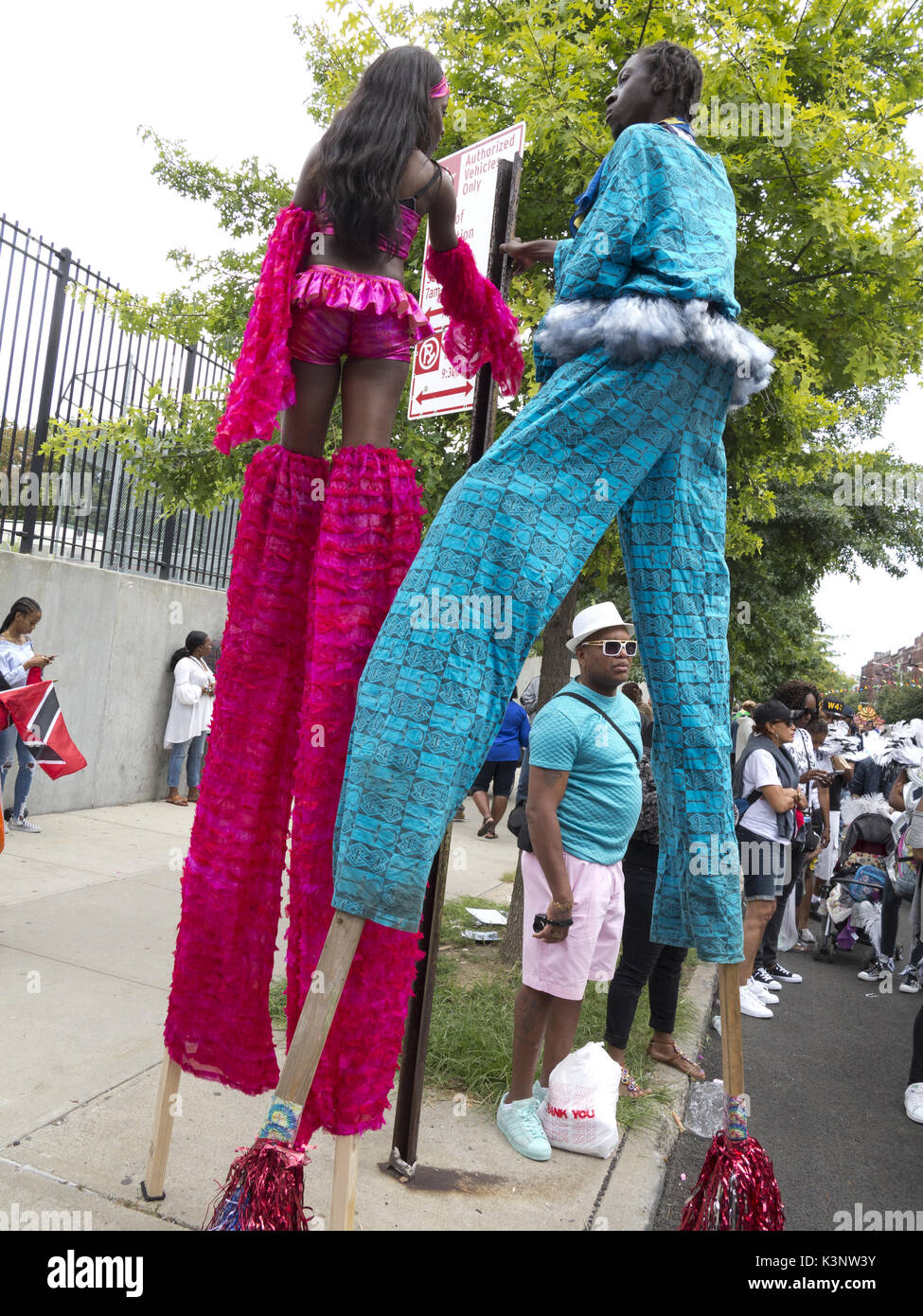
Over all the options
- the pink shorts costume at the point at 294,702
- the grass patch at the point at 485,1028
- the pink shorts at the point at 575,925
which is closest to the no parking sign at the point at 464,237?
the pink shorts costume at the point at 294,702

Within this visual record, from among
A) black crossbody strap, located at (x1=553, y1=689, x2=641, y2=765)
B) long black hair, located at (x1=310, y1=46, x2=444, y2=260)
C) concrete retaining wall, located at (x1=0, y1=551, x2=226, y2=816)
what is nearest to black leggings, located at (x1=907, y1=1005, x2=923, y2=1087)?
black crossbody strap, located at (x1=553, y1=689, x2=641, y2=765)

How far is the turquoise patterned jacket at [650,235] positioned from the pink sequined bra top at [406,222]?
409 mm

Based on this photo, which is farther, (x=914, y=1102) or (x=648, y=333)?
(x=914, y=1102)

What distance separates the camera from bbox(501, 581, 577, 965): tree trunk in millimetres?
5203

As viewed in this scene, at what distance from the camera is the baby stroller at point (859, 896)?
7633 mm

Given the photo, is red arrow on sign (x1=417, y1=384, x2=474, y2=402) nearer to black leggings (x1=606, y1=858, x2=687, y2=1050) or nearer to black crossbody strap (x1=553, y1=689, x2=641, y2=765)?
black crossbody strap (x1=553, y1=689, x2=641, y2=765)

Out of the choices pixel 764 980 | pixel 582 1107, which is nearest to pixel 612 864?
pixel 582 1107

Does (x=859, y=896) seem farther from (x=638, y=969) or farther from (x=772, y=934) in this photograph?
(x=638, y=969)

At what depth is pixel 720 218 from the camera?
6.11 ft

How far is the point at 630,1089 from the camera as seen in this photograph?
13.1 feet

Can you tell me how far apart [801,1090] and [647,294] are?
4239 mm

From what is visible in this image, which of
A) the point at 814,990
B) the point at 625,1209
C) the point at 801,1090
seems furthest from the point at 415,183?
the point at 814,990

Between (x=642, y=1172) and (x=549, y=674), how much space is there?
9.19 ft

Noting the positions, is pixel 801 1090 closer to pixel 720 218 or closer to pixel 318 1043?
pixel 318 1043
